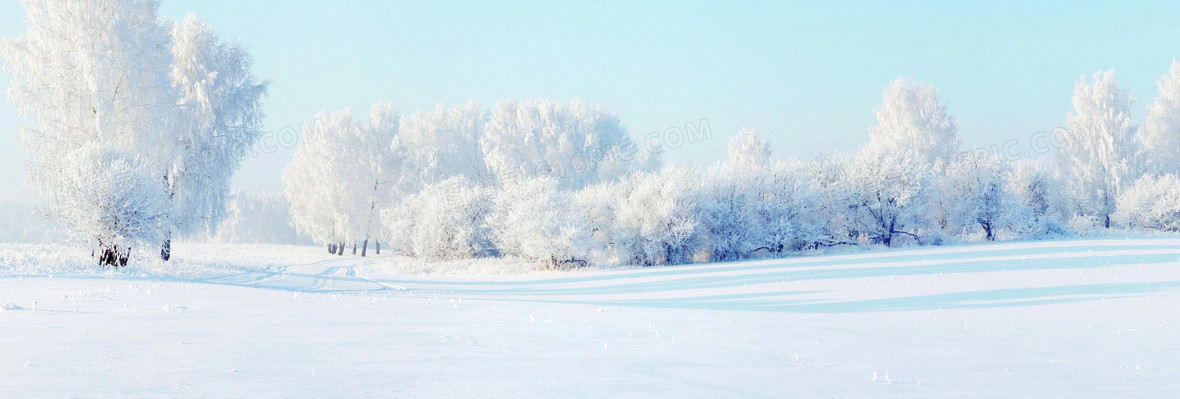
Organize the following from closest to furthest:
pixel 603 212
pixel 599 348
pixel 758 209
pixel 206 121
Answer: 1. pixel 599 348
2. pixel 206 121
3. pixel 758 209
4. pixel 603 212

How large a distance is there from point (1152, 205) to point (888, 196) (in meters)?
16.8

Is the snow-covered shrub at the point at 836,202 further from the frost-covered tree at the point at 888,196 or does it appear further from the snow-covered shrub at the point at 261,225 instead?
the snow-covered shrub at the point at 261,225

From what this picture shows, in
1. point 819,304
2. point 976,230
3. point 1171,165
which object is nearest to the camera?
point 819,304

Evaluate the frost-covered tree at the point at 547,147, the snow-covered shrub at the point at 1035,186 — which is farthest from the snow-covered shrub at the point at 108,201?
the snow-covered shrub at the point at 1035,186

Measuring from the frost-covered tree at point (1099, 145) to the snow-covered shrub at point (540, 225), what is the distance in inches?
1390

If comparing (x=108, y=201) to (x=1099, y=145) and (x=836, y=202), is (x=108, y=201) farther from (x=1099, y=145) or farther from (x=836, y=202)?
(x=1099, y=145)

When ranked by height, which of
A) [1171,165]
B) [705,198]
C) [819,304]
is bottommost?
[819,304]

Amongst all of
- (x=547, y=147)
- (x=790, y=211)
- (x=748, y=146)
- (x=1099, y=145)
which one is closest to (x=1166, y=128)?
(x=1099, y=145)

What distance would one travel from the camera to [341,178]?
42.1 metres

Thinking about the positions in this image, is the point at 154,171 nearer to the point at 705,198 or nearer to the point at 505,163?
the point at 705,198

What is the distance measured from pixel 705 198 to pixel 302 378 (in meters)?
27.2

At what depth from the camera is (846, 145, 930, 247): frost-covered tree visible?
105 feet

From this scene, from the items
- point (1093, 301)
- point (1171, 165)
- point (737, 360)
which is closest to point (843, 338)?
point (737, 360)

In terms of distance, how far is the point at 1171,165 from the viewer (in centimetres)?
4522
